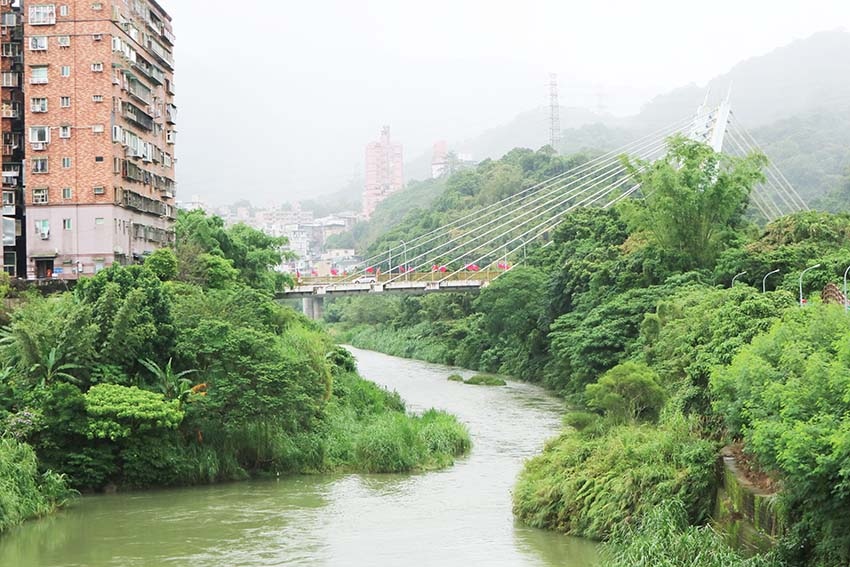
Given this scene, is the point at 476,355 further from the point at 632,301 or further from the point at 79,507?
the point at 79,507

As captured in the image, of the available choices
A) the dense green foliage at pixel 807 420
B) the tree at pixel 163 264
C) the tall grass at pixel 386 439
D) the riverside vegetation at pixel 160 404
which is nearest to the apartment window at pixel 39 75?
the tree at pixel 163 264

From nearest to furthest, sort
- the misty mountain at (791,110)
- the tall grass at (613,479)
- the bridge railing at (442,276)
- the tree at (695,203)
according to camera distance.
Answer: the tall grass at (613,479) < the tree at (695,203) < the bridge railing at (442,276) < the misty mountain at (791,110)

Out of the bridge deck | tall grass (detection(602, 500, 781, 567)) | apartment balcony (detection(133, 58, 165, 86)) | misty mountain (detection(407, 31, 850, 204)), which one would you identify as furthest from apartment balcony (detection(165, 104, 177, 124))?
misty mountain (detection(407, 31, 850, 204))

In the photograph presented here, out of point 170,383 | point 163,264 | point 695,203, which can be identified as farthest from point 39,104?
point 695,203

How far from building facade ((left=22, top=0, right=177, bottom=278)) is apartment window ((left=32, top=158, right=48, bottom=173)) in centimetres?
3

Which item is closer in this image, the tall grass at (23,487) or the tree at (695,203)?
the tall grass at (23,487)

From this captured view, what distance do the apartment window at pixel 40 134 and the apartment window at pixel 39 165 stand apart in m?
0.60

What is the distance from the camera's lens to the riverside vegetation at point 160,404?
21.3m

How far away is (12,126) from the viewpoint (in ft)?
120

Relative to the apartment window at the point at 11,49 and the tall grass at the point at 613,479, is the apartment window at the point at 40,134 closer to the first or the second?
the apartment window at the point at 11,49

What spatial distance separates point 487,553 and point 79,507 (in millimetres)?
7882

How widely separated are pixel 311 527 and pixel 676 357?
9.82 metres

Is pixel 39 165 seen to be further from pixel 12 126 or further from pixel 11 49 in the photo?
pixel 11 49

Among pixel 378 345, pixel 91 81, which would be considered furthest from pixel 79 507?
pixel 378 345
